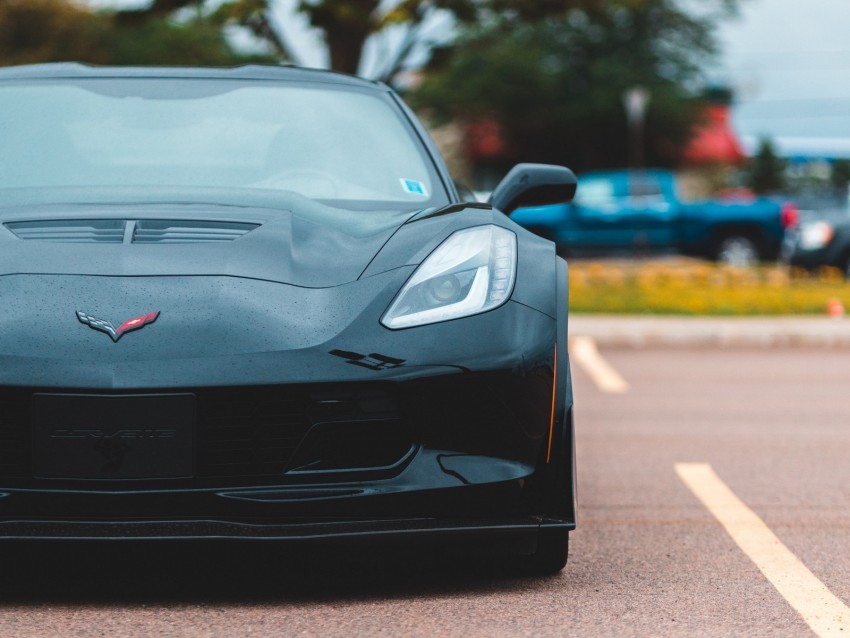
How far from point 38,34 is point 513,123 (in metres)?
15.9

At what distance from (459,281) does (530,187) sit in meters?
1.01

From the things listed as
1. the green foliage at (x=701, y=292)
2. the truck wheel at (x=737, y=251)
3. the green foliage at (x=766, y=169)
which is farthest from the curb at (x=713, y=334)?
the green foliage at (x=766, y=169)

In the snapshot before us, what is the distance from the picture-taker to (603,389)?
9.12 meters

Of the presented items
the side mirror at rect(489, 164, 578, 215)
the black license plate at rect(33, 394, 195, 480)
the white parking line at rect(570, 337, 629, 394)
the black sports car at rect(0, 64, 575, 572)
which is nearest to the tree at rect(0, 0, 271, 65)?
the white parking line at rect(570, 337, 629, 394)

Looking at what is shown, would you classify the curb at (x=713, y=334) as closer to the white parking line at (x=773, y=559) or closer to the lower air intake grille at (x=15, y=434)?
the white parking line at (x=773, y=559)

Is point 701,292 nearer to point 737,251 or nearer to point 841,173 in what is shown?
point 737,251

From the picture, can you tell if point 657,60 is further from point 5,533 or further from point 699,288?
point 5,533

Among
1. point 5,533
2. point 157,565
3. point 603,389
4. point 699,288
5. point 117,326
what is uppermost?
Result: point 117,326

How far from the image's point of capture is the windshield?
14.0 ft

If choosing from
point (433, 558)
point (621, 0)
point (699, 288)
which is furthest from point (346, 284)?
point (621, 0)

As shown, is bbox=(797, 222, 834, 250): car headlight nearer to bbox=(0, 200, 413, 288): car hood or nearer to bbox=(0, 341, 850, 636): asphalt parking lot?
bbox=(0, 341, 850, 636): asphalt parking lot

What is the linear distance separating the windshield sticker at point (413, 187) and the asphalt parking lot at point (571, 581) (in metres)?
1.05

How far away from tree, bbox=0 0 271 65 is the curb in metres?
35.8

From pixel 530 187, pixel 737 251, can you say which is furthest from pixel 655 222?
pixel 530 187
